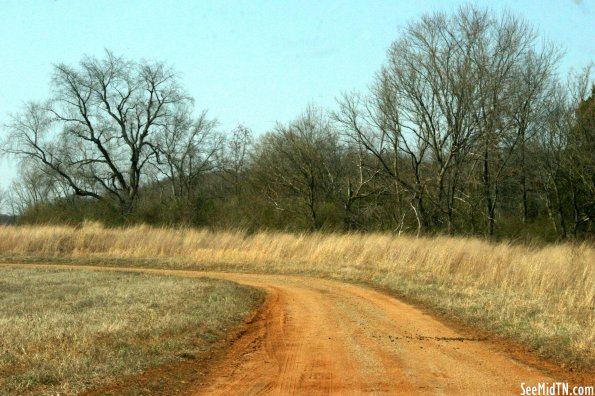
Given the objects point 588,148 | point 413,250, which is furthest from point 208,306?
point 588,148

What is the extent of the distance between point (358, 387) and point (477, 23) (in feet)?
101

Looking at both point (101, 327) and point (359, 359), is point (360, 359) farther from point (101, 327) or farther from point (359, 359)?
point (101, 327)

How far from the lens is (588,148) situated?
38.9 meters

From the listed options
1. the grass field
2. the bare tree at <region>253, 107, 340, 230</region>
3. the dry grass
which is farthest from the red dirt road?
the bare tree at <region>253, 107, 340, 230</region>

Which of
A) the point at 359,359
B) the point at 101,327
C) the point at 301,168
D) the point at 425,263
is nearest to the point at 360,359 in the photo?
the point at 359,359

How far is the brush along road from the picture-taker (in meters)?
6.70

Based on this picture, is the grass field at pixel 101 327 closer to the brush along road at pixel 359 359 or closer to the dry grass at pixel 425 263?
the brush along road at pixel 359 359

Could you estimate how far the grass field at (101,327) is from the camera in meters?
6.91

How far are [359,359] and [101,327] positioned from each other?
4212 mm

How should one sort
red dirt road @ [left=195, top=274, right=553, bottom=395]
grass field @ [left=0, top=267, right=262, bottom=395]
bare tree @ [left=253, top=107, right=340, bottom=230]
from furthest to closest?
1. bare tree @ [left=253, top=107, right=340, bottom=230]
2. grass field @ [left=0, top=267, right=262, bottom=395]
3. red dirt road @ [left=195, top=274, right=553, bottom=395]

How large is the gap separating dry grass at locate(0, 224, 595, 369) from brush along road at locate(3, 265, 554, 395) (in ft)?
3.78

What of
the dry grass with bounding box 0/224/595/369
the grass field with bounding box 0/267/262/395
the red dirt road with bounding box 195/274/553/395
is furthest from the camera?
the dry grass with bounding box 0/224/595/369

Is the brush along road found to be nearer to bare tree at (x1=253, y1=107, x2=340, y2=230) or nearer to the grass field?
the grass field

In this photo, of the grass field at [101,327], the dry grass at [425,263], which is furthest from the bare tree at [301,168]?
the grass field at [101,327]
